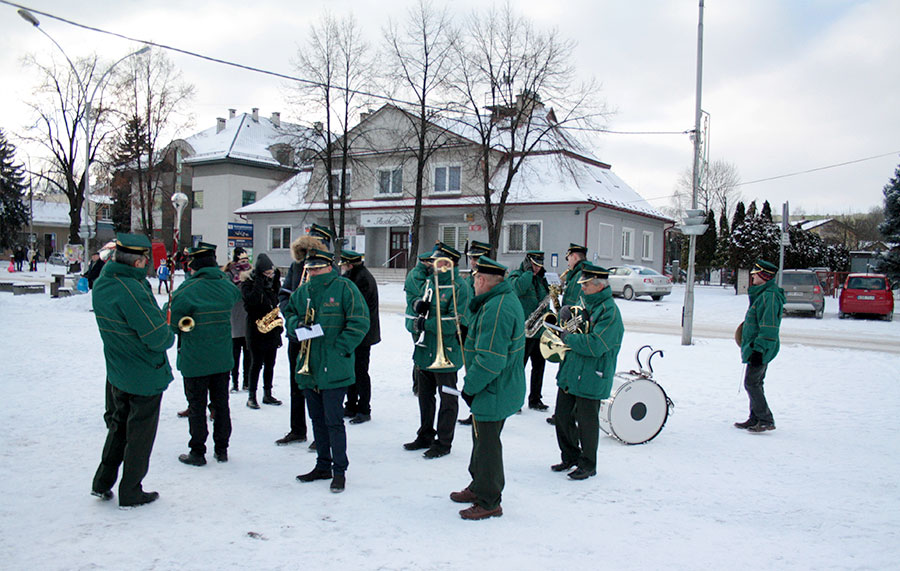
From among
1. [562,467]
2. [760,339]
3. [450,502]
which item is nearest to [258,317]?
[450,502]

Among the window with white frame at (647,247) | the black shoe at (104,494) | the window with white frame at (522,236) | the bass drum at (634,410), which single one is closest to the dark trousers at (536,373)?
the bass drum at (634,410)

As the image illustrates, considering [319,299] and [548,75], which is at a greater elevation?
[548,75]

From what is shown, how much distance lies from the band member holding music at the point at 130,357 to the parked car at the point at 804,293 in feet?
75.1

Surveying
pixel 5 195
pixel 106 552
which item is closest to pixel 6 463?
pixel 106 552

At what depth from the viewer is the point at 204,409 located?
5.96 meters

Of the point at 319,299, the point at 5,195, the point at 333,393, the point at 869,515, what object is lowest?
the point at 869,515

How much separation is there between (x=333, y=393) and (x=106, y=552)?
6.17 feet

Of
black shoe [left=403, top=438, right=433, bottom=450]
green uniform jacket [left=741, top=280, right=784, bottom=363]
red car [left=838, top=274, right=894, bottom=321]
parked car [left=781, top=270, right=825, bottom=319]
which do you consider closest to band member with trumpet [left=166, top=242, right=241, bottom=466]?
black shoe [left=403, top=438, right=433, bottom=450]

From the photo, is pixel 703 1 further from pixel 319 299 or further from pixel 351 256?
pixel 319 299

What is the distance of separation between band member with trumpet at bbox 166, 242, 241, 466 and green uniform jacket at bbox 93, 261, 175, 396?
85 cm

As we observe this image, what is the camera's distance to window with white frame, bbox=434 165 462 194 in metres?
35.3

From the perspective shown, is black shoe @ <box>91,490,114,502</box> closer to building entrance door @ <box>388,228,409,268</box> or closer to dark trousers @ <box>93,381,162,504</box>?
dark trousers @ <box>93,381,162,504</box>

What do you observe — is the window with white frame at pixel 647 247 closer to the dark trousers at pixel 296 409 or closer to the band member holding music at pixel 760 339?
the band member holding music at pixel 760 339

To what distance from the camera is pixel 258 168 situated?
48188 millimetres
